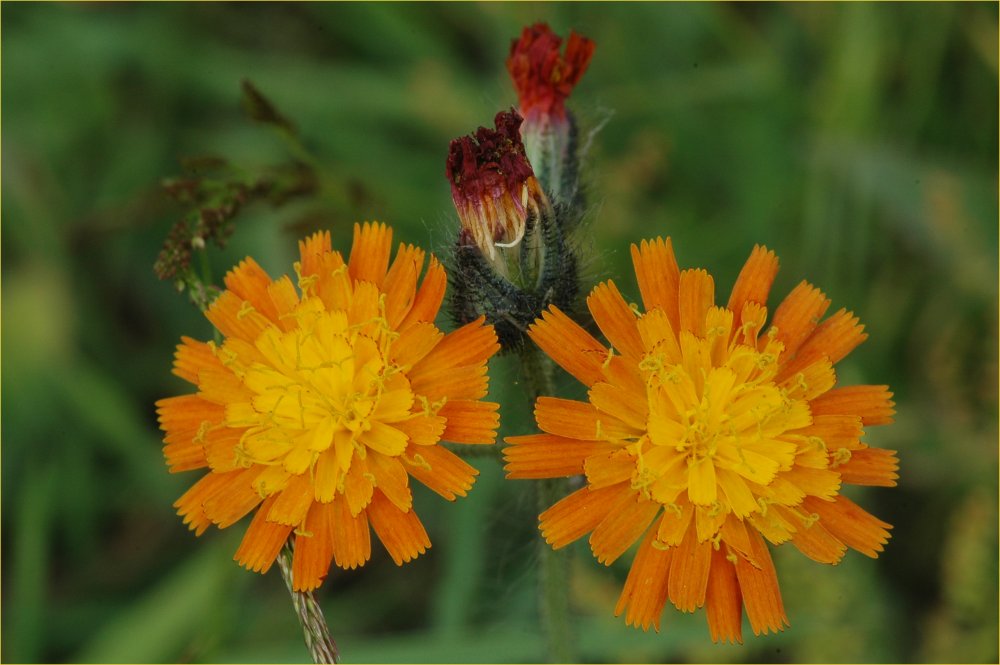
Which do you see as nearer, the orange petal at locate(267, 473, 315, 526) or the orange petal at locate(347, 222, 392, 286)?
the orange petal at locate(267, 473, 315, 526)

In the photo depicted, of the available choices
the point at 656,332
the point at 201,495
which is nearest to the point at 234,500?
the point at 201,495

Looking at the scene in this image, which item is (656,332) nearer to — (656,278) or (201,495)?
(656,278)

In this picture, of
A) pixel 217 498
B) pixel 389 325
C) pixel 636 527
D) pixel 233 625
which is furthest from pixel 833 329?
pixel 233 625

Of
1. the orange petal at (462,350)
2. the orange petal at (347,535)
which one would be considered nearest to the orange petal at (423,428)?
the orange petal at (462,350)

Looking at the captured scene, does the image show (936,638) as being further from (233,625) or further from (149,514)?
(149,514)

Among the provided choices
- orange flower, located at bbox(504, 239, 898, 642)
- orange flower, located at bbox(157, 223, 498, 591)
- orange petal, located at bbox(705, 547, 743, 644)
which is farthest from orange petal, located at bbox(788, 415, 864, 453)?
orange flower, located at bbox(157, 223, 498, 591)

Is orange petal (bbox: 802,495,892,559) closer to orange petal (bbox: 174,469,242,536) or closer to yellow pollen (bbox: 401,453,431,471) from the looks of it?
yellow pollen (bbox: 401,453,431,471)
